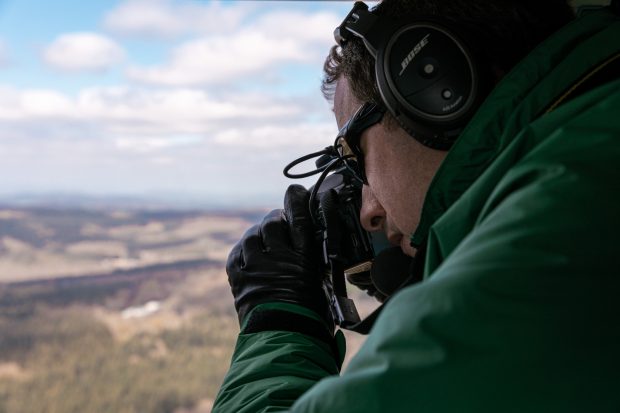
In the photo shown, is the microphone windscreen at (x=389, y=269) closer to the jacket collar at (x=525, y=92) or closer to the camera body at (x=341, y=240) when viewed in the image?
the camera body at (x=341, y=240)

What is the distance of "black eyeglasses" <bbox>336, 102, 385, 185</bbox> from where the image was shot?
0.86 meters

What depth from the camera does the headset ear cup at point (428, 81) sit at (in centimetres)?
73

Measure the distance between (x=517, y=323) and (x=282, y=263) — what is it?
2.49 ft

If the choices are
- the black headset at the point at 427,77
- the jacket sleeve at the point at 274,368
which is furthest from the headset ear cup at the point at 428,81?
the jacket sleeve at the point at 274,368

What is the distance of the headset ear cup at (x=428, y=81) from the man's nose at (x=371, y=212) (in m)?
0.21

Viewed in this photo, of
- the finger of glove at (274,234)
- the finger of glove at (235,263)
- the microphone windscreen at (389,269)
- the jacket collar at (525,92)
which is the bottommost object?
the microphone windscreen at (389,269)

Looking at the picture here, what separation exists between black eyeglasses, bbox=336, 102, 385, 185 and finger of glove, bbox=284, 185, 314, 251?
0.25m

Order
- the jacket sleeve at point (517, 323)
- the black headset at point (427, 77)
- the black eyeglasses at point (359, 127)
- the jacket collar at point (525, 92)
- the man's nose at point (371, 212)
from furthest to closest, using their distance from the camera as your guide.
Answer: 1. the man's nose at point (371, 212)
2. the black eyeglasses at point (359, 127)
3. the black headset at point (427, 77)
4. the jacket collar at point (525, 92)
5. the jacket sleeve at point (517, 323)

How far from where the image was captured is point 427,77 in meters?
Result: 0.75

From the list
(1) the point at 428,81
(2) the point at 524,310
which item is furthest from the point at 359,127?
(2) the point at 524,310

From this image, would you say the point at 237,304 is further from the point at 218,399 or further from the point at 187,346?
the point at 187,346

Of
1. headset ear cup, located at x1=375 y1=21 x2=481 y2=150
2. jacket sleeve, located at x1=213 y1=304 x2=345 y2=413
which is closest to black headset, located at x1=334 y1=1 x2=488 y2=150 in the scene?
headset ear cup, located at x1=375 y1=21 x2=481 y2=150

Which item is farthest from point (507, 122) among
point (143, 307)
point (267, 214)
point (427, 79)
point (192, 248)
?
point (192, 248)

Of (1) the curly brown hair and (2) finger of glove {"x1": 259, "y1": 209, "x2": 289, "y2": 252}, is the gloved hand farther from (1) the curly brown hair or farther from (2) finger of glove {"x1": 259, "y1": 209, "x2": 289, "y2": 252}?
(1) the curly brown hair
